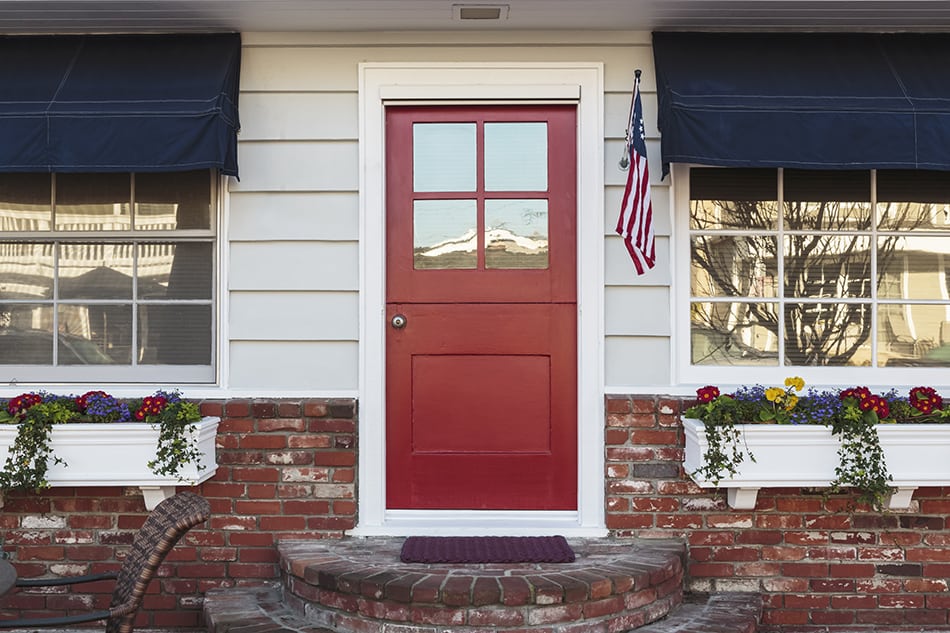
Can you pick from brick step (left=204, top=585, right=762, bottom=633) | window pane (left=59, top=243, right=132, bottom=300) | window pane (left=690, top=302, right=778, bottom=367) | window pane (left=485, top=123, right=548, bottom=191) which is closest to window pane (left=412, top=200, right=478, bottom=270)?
window pane (left=485, top=123, right=548, bottom=191)

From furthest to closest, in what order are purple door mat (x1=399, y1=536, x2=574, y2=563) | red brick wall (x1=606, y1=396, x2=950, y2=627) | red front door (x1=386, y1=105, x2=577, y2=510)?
red front door (x1=386, y1=105, x2=577, y2=510) < red brick wall (x1=606, y1=396, x2=950, y2=627) < purple door mat (x1=399, y1=536, x2=574, y2=563)

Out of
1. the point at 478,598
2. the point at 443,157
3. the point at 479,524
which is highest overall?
the point at 443,157

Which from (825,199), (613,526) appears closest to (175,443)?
(613,526)

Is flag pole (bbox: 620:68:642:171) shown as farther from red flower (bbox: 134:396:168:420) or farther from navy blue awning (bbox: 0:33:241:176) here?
red flower (bbox: 134:396:168:420)

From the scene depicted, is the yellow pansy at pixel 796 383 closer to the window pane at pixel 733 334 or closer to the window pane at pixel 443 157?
the window pane at pixel 733 334

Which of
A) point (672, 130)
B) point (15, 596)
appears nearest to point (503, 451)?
point (672, 130)

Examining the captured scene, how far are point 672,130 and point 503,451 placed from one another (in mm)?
1555

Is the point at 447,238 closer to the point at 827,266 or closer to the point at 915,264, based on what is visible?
the point at 827,266

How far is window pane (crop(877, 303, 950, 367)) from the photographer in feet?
12.5

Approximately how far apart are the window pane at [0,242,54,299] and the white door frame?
147 cm

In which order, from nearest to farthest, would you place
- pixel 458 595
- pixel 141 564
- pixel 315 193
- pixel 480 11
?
pixel 141 564
pixel 458 595
pixel 480 11
pixel 315 193

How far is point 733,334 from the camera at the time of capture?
381 cm

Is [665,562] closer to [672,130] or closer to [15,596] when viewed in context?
[672,130]

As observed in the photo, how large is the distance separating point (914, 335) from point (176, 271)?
3.34 metres
